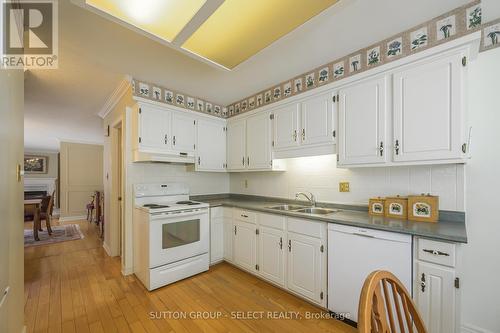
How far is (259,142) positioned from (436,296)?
2294mm

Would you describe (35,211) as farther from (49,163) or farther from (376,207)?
(376,207)

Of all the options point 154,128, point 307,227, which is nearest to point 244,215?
point 307,227

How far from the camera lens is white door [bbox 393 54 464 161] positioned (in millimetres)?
1512

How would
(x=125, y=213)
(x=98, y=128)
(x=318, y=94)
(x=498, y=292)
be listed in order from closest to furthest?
(x=498, y=292) → (x=318, y=94) → (x=125, y=213) → (x=98, y=128)

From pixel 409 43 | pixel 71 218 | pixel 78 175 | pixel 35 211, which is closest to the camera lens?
pixel 409 43

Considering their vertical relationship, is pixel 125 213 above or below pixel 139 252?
above

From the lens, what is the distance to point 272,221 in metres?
2.39

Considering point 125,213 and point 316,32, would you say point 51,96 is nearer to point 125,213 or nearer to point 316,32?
point 125,213

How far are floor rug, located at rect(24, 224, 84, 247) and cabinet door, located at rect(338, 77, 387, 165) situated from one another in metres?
5.45

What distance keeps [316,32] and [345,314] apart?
2.40 metres

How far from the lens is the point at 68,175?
6.21 metres

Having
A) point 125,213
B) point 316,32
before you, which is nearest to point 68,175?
point 125,213

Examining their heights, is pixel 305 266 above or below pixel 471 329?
above

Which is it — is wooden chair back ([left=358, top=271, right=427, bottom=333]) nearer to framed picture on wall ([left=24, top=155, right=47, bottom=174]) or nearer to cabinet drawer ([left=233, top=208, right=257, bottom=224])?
cabinet drawer ([left=233, top=208, right=257, bottom=224])
